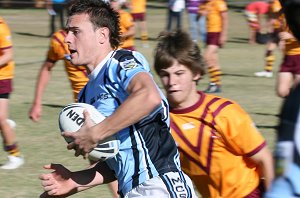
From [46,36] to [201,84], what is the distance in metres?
10.0

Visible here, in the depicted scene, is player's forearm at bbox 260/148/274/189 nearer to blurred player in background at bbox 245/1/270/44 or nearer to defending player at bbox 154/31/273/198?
defending player at bbox 154/31/273/198

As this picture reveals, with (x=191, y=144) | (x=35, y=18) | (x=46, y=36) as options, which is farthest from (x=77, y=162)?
(x=35, y=18)

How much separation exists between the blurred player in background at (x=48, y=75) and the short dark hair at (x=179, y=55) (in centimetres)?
345

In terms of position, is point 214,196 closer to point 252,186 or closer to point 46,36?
point 252,186

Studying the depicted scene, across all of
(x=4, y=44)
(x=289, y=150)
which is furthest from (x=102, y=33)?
(x=4, y=44)

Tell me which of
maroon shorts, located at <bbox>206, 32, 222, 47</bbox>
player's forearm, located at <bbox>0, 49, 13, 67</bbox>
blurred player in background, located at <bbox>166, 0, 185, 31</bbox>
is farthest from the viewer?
blurred player in background, located at <bbox>166, 0, 185, 31</bbox>

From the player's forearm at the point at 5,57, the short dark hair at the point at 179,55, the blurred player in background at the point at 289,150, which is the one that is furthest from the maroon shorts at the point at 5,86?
the blurred player in background at the point at 289,150

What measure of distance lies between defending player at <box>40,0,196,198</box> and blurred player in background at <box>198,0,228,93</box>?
9.31m

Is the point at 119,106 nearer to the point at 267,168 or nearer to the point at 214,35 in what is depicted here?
the point at 267,168

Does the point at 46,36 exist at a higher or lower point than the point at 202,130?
lower

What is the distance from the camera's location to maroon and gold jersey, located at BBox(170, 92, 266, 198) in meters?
4.27

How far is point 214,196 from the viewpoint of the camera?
442 centimetres

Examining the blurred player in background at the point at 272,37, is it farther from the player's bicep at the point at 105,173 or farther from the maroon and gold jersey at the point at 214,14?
the player's bicep at the point at 105,173

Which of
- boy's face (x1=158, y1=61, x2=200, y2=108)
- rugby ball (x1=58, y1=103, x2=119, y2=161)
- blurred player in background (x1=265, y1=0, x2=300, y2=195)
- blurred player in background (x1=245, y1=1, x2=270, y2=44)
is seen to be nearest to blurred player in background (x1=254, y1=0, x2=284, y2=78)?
blurred player in background (x1=245, y1=1, x2=270, y2=44)
